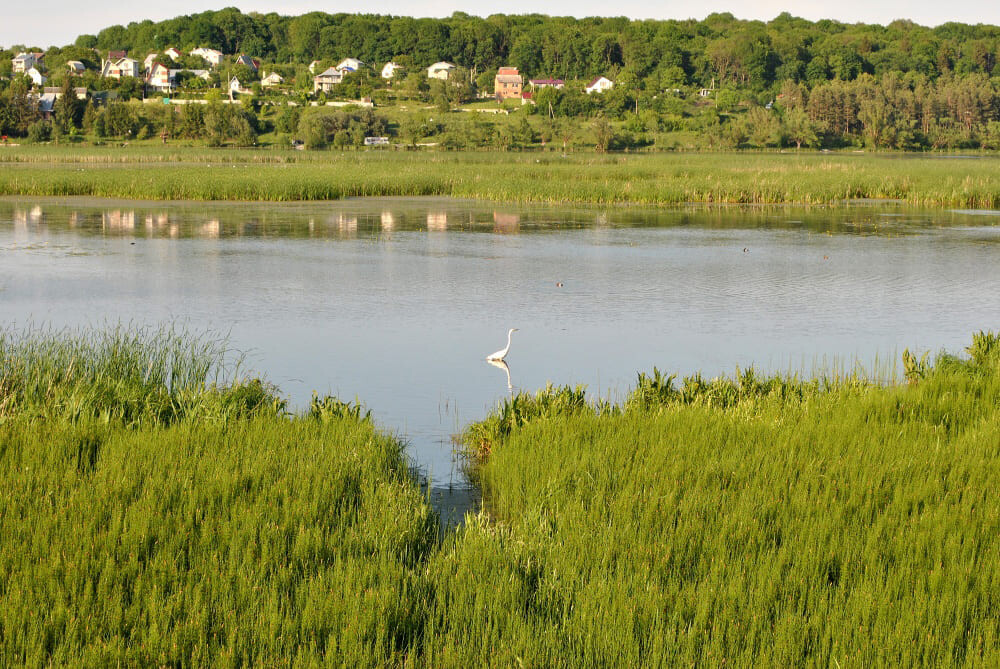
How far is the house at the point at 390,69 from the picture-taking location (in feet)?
527

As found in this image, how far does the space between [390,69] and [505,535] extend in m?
168

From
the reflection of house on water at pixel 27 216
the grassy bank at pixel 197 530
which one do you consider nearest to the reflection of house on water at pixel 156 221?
the reflection of house on water at pixel 27 216

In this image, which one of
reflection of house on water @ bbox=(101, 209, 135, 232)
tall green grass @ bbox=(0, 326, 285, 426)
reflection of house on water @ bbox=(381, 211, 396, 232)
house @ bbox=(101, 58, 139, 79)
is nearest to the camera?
tall green grass @ bbox=(0, 326, 285, 426)

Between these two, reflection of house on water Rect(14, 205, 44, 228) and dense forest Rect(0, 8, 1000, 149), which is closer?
reflection of house on water Rect(14, 205, 44, 228)

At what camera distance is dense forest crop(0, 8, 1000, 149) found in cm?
9626

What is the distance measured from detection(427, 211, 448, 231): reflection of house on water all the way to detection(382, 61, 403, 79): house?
130264mm

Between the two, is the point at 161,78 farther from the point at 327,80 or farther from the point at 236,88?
the point at 327,80

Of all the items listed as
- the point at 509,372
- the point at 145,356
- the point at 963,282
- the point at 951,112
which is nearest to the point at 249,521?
the point at 145,356

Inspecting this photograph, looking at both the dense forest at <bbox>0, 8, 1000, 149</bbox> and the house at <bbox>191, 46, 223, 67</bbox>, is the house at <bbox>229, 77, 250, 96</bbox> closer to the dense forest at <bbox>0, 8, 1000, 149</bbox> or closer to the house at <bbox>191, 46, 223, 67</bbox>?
the dense forest at <bbox>0, 8, 1000, 149</bbox>

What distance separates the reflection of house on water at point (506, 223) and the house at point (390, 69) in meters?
131

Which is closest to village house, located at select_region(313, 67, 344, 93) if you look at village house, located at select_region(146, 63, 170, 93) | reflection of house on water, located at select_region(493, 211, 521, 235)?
village house, located at select_region(146, 63, 170, 93)

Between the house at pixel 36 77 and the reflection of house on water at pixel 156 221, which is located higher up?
the house at pixel 36 77

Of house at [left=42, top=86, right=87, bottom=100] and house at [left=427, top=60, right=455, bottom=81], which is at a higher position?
house at [left=427, top=60, right=455, bottom=81]

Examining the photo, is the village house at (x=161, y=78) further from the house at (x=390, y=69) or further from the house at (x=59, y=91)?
the house at (x=390, y=69)
